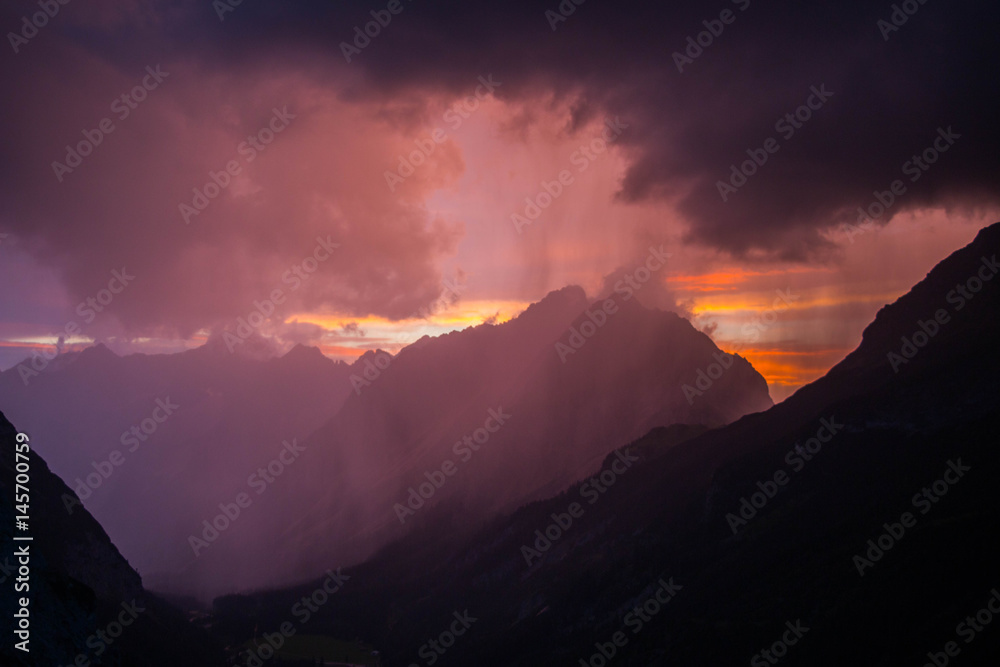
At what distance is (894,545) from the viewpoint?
19562 cm

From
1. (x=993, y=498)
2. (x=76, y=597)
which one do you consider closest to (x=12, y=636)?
(x=76, y=597)

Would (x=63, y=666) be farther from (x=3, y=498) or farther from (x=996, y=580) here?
(x=996, y=580)

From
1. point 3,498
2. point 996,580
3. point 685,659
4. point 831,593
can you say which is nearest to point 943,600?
point 996,580

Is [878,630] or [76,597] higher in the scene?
[878,630]

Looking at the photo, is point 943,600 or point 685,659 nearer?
point 943,600

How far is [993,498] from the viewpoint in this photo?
639ft

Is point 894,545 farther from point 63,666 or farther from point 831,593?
point 63,666

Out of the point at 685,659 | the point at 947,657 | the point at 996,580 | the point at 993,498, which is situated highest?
the point at 993,498

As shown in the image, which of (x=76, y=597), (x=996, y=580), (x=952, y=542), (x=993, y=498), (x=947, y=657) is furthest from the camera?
(x=993, y=498)

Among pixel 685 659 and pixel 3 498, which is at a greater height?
pixel 3 498

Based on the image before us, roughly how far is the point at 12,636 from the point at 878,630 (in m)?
169

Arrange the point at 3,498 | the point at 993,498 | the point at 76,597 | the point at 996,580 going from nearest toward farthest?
the point at 3,498 → the point at 76,597 → the point at 996,580 → the point at 993,498

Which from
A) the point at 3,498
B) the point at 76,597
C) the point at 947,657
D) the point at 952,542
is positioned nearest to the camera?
the point at 3,498

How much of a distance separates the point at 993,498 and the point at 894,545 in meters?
28.7
